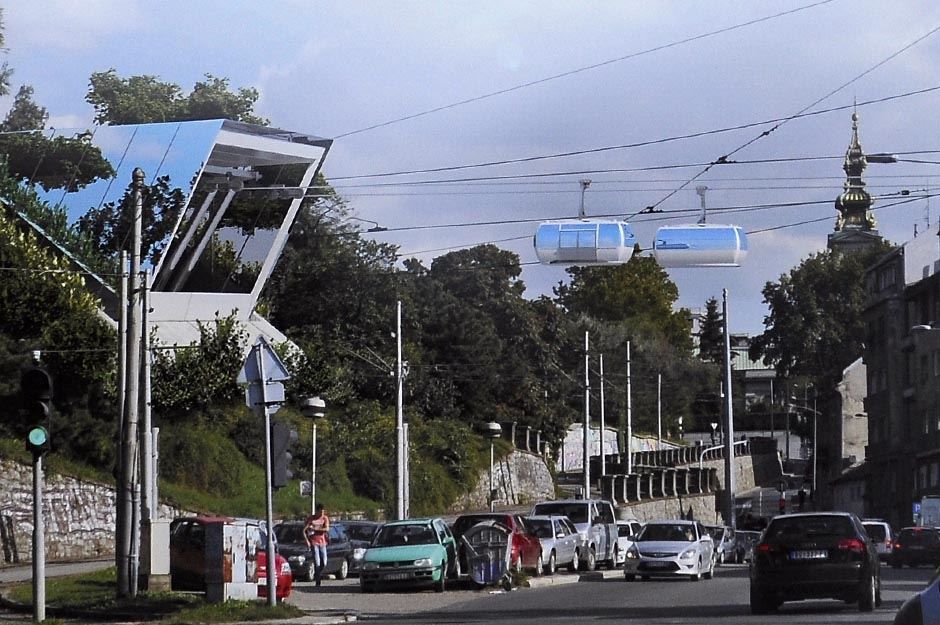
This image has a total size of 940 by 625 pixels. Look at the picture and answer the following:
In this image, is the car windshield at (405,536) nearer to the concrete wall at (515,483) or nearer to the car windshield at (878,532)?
the car windshield at (878,532)

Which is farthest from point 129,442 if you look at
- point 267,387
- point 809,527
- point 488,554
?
point 809,527

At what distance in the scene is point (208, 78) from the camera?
257 feet

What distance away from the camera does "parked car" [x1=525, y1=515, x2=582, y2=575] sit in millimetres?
36156

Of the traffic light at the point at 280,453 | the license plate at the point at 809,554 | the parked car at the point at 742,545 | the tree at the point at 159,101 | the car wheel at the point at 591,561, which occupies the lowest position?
the parked car at the point at 742,545

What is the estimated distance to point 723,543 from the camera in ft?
157

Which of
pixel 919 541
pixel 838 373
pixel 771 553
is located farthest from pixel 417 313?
pixel 771 553

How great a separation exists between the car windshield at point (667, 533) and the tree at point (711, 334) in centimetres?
10625

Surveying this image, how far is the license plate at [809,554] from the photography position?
2208cm

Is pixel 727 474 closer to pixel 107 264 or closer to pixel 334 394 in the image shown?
pixel 334 394

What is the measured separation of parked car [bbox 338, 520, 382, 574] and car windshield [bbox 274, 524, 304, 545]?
7.11ft

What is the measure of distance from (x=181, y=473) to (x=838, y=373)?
68918 mm

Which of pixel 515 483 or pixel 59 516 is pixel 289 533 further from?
pixel 515 483

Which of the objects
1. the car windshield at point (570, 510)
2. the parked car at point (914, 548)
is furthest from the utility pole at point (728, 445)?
the car windshield at point (570, 510)

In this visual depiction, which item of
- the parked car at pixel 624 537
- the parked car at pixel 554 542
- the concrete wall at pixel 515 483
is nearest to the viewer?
the parked car at pixel 554 542
